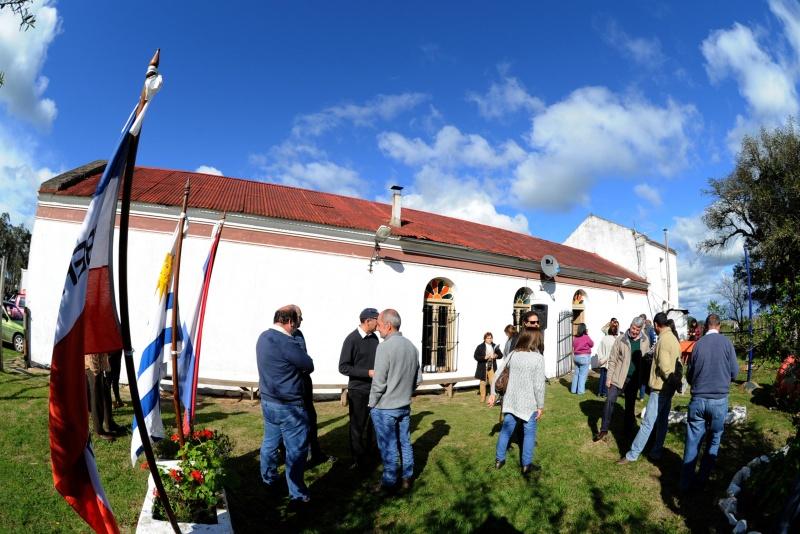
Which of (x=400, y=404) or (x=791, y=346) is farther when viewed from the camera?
(x=791, y=346)

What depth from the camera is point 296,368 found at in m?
4.66

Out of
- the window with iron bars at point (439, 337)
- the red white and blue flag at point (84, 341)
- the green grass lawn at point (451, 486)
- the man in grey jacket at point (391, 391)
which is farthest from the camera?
the window with iron bars at point (439, 337)

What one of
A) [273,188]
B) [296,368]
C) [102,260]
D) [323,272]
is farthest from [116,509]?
[273,188]

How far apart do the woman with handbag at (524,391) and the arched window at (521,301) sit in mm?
9618

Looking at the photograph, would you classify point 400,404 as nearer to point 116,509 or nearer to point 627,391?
point 116,509

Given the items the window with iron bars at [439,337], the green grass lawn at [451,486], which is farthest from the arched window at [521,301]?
the green grass lawn at [451,486]

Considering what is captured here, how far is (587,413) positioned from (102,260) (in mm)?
8939

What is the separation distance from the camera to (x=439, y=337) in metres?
13.4

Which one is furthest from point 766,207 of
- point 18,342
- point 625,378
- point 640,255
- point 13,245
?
point 13,245

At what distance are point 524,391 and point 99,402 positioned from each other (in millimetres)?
5563

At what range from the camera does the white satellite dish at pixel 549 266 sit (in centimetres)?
1538

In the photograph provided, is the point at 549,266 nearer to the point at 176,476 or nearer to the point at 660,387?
the point at 660,387

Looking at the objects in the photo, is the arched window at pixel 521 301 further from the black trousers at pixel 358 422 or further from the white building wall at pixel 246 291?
the black trousers at pixel 358 422

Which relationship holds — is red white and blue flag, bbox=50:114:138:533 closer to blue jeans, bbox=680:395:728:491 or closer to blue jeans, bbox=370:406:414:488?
blue jeans, bbox=370:406:414:488
